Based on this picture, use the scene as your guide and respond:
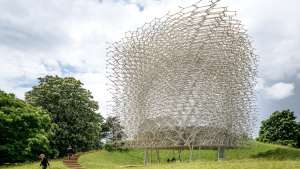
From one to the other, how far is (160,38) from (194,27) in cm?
467

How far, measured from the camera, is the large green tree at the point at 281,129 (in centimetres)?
7762

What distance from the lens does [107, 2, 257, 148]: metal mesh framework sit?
138 feet

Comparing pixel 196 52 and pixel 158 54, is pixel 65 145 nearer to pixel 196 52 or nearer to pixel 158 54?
pixel 158 54

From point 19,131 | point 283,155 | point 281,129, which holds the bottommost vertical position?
point 283,155

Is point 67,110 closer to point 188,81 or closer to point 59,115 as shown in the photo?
point 59,115

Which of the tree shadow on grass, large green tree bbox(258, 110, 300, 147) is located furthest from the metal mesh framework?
large green tree bbox(258, 110, 300, 147)

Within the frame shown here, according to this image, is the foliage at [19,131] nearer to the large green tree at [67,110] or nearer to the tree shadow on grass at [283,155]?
the large green tree at [67,110]

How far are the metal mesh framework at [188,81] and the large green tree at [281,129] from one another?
98.9ft

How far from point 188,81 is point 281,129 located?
41.6 metres

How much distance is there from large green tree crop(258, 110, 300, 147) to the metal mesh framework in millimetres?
30153

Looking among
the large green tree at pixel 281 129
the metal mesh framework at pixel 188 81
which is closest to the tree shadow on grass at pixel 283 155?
the metal mesh framework at pixel 188 81

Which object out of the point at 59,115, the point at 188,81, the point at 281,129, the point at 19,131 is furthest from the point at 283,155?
the point at 281,129

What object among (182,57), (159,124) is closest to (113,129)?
(159,124)

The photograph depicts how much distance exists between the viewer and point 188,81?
143ft
